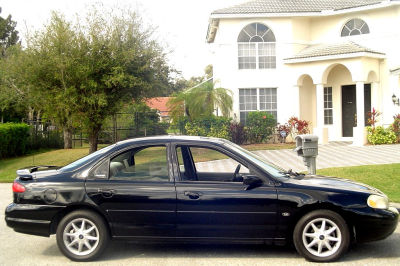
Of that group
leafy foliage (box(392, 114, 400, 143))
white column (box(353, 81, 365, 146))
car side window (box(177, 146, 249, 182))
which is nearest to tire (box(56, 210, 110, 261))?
car side window (box(177, 146, 249, 182))

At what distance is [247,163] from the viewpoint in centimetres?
603

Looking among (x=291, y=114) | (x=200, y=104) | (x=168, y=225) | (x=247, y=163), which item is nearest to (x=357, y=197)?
(x=247, y=163)

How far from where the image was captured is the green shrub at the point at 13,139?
21406mm

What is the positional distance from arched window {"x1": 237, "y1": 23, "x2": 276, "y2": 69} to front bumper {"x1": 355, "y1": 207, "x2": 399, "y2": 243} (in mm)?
17663

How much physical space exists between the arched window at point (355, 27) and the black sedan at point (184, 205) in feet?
58.0

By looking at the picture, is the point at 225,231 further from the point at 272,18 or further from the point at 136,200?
the point at 272,18

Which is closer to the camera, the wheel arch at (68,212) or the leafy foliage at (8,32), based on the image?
the wheel arch at (68,212)

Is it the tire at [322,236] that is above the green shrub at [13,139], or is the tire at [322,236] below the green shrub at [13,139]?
below

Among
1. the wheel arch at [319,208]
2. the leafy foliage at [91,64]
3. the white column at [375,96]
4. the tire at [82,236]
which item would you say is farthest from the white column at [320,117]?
the tire at [82,236]

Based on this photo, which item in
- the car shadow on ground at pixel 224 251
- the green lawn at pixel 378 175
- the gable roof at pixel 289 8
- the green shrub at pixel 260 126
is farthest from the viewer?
the gable roof at pixel 289 8

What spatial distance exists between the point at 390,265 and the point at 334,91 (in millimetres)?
18273

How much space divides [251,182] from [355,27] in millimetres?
18748

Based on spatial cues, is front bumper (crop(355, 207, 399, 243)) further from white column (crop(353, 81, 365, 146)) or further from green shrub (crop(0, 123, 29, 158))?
green shrub (crop(0, 123, 29, 158))

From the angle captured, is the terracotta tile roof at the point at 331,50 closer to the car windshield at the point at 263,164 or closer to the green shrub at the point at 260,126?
the green shrub at the point at 260,126
